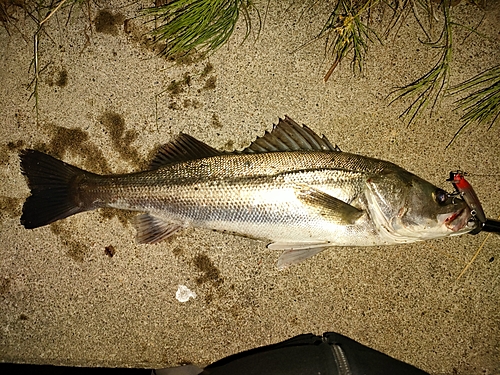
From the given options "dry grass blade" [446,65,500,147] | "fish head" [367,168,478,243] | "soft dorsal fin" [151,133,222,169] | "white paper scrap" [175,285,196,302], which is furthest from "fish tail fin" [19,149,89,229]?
"dry grass blade" [446,65,500,147]

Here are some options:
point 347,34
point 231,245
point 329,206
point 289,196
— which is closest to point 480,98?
point 347,34

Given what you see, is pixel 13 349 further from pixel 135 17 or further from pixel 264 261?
pixel 135 17

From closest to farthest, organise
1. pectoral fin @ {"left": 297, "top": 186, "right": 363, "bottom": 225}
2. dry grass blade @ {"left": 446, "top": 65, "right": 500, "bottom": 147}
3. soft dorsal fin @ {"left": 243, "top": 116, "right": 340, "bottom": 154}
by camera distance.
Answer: pectoral fin @ {"left": 297, "top": 186, "right": 363, "bottom": 225} → soft dorsal fin @ {"left": 243, "top": 116, "right": 340, "bottom": 154} → dry grass blade @ {"left": 446, "top": 65, "right": 500, "bottom": 147}

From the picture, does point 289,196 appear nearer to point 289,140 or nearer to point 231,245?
point 289,140

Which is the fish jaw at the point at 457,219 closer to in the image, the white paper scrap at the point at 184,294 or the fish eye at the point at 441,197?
the fish eye at the point at 441,197

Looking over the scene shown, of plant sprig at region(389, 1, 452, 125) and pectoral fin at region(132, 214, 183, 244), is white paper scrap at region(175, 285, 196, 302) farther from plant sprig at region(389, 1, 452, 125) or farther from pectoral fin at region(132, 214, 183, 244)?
plant sprig at region(389, 1, 452, 125)

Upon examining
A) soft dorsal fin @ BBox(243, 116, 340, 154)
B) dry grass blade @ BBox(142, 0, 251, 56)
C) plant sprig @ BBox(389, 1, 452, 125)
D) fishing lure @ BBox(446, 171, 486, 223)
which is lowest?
fishing lure @ BBox(446, 171, 486, 223)

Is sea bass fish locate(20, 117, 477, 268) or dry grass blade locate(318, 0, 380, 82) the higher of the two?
dry grass blade locate(318, 0, 380, 82)

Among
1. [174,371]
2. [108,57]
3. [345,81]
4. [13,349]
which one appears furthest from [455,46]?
[13,349]
